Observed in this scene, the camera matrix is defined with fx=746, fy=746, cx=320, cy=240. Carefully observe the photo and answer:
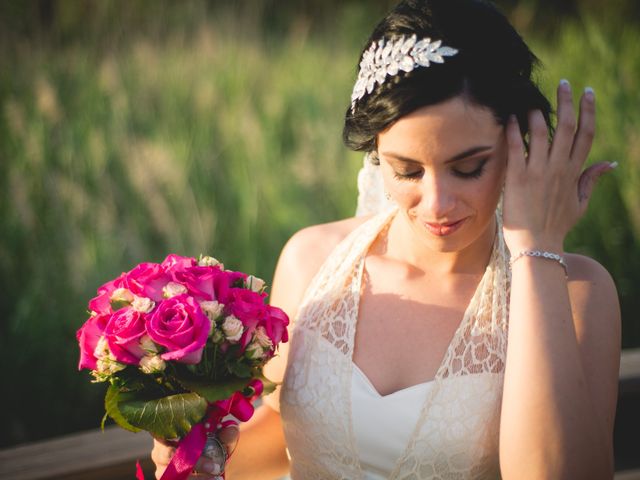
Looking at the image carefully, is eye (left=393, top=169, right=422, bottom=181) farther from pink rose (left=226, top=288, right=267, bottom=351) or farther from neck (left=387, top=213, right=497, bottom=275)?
pink rose (left=226, top=288, right=267, bottom=351)

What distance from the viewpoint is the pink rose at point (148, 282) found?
1946mm

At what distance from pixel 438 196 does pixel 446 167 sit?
80 millimetres

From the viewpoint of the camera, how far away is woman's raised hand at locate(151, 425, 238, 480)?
1.96 metres

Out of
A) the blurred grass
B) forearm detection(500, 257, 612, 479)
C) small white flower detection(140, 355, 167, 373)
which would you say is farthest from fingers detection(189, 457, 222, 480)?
the blurred grass

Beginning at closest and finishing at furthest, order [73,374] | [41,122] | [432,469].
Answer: [432,469], [73,374], [41,122]

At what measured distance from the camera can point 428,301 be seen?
2.38m

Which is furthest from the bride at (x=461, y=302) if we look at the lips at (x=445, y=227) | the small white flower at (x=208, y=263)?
the small white flower at (x=208, y=263)

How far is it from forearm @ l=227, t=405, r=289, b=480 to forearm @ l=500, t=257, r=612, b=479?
34.4 inches

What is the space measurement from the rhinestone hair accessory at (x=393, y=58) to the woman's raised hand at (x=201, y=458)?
1002 mm

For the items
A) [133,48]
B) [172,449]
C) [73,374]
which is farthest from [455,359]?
[133,48]

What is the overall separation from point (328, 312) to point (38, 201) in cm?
263

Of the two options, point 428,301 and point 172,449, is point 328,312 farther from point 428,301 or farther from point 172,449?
point 172,449

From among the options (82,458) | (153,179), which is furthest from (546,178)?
(153,179)

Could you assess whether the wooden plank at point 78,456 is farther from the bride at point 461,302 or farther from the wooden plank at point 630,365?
the wooden plank at point 630,365
